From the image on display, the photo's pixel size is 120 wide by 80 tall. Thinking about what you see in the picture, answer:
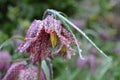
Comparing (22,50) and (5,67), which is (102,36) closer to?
(5,67)

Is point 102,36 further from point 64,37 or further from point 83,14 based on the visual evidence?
point 64,37

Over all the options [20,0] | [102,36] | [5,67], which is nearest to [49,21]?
[5,67]

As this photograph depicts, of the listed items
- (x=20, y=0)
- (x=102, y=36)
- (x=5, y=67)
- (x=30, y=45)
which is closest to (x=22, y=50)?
(x=30, y=45)

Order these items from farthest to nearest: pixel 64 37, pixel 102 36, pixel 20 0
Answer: pixel 20 0, pixel 102 36, pixel 64 37

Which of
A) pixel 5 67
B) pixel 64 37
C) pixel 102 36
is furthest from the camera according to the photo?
pixel 102 36

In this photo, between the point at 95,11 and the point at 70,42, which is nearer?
the point at 70,42

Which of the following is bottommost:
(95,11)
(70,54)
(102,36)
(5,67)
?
(70,54)

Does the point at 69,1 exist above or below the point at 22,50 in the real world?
above
